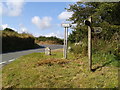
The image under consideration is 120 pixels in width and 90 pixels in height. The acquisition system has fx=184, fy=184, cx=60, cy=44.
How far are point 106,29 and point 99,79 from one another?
5.99 m

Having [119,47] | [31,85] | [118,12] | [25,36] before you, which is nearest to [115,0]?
[118,12]

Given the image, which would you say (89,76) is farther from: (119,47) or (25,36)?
(25,36)

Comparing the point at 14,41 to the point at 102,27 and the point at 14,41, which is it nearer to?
the point at 14,41

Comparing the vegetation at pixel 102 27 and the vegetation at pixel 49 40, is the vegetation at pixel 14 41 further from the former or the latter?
the vegetation at pixel 49 40

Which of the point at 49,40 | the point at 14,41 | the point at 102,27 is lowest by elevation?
the point at 14,41

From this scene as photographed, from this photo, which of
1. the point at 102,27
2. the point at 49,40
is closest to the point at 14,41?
the point at 102,27

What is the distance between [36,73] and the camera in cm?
679

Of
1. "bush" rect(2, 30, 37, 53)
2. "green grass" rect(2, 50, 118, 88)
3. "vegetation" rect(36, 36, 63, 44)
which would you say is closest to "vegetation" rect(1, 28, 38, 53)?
"bush" rect(2, 30, 37, 53)

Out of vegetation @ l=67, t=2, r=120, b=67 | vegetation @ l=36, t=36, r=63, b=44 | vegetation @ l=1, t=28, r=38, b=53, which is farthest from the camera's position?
vegetation @ l=36, t=36, r=63, b=44

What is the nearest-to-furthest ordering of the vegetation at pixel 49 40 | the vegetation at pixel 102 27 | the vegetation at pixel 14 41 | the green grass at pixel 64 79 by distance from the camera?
the green grass at pixel 64 79, the vegetation at pixel 102 27, the vegetation at pixel 14 41, the vegetation at pixel 49 40

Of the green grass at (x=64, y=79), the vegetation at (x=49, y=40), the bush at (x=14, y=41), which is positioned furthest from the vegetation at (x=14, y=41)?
the vegetation at (x=49, y=40)

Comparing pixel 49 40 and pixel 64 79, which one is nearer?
pixel 64 79

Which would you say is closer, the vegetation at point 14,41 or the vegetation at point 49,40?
the vegetation at point 14,41

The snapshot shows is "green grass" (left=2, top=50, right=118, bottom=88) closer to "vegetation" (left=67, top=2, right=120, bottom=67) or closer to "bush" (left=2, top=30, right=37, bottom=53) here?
"vegetation" (left=67, top=2, right=120, bottom=67)
